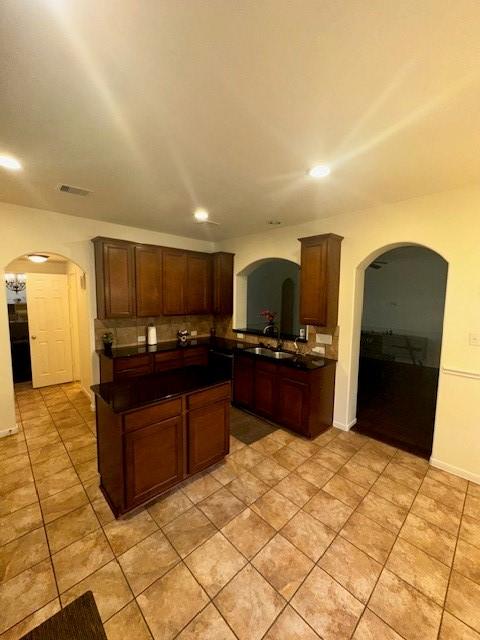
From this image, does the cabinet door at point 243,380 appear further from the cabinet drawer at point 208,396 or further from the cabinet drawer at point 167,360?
the cabinet drawer at point 208,396

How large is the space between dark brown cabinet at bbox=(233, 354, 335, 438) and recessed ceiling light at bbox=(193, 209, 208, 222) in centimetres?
205

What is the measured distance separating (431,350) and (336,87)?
7.13 meters

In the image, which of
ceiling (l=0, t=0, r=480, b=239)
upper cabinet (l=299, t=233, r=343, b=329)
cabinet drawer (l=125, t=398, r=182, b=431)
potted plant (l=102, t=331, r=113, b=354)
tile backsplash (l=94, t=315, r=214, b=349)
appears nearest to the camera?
ceiling (l=0, t=0, r=480, b=239)

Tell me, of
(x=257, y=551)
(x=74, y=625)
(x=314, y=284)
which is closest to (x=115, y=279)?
(x=314, y=284)

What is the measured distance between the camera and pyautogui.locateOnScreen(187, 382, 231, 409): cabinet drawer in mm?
2367

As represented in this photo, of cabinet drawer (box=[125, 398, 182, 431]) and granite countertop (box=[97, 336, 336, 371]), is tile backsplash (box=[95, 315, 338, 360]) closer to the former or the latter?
granite countertop (box=[97, 336, 336, 371])

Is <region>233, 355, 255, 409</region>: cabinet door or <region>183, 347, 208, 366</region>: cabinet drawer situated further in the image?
<region>183, 347, 208, 366</region>: cabinet drawer

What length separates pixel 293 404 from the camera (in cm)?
337

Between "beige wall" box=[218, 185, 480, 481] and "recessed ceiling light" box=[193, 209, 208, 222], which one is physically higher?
"recessed ceiling light" box=[193, 209, 208, 222]

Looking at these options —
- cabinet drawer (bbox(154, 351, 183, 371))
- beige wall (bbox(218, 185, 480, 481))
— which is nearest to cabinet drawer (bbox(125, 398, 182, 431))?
cabinet drawer (bbox(154, 351, 183, 371))

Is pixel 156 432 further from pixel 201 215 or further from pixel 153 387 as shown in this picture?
pixel 201 215

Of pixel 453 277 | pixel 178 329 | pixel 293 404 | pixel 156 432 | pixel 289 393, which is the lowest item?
pixel 293 404

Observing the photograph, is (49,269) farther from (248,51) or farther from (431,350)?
(431,350)

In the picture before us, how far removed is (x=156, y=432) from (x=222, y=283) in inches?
125
